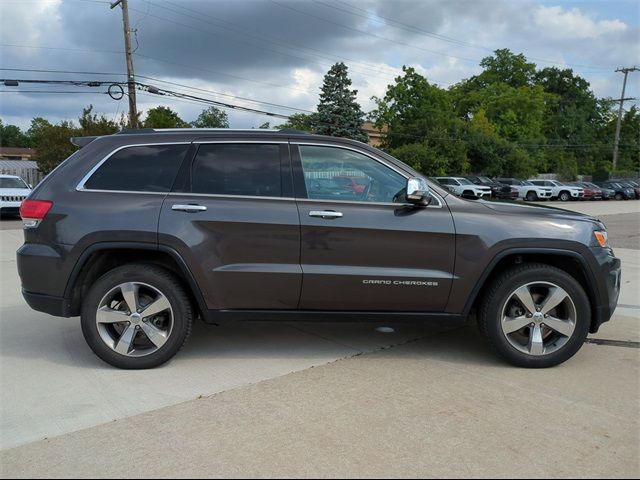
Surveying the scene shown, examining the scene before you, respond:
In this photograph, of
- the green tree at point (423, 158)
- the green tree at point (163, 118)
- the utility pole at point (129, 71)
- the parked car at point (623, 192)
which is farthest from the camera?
the green tree at point (163, 118)

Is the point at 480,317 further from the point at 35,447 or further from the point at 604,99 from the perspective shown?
the point at 604,99

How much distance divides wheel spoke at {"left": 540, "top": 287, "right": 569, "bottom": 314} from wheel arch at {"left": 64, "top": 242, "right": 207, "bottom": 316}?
8.79 feet

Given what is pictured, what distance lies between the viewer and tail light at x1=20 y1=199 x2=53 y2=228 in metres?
4.14

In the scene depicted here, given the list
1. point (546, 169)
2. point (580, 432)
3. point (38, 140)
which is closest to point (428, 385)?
point (580, 432)

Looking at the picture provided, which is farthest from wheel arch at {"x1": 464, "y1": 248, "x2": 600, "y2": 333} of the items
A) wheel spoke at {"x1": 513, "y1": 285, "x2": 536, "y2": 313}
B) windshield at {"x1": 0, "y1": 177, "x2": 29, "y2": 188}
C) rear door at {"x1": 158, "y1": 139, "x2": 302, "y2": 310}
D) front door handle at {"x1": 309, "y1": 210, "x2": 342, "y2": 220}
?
windshield at {"x1": 0, "y1": 177, "x2": 29, "y2": 188}

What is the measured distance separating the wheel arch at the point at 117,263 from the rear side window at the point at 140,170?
0.47 metres

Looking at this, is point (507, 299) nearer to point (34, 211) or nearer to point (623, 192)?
point (34, 211)

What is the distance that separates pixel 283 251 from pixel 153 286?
105cm

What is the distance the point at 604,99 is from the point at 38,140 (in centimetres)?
8015

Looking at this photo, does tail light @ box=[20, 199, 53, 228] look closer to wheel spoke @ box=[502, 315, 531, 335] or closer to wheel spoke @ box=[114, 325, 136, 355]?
wheel spoke @ box=[114, 325, 136, 355]

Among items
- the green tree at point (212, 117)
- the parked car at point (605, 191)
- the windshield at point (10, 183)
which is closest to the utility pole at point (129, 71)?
the windshield at point (10, 183)

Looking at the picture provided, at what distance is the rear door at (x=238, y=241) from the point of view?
4.09 m

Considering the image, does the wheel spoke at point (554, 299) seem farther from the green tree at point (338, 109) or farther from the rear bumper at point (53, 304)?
the green tree at point (338, 109)

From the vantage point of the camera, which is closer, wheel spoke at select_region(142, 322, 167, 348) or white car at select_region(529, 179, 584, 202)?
wheel spoke at select_region(142, 322, 167, 348)
